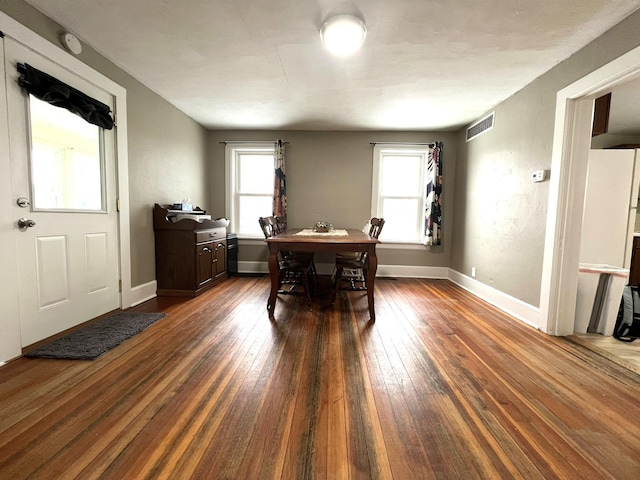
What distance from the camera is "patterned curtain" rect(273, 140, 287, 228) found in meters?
4.52

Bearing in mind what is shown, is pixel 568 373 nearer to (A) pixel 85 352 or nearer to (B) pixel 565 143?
(B) pixel 565 143

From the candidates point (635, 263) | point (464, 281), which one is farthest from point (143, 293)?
point (635, 263)

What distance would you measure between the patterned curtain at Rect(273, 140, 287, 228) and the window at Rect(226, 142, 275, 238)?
243 mm

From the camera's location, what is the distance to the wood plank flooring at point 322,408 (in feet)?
3.59

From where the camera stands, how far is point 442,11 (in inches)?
72.2

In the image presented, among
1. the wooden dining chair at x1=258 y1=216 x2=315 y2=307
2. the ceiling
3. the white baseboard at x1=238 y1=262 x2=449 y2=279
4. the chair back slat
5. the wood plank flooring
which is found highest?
the ceiling

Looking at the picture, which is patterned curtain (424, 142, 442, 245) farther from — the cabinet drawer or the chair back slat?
the cabinet drawer

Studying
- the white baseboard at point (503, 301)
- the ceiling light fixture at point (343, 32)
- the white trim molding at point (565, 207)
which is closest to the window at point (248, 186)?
the ceiling light fixture at point (343, 32)

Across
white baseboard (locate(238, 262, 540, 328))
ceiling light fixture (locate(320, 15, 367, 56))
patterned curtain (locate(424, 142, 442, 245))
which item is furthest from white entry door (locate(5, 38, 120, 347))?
patterned curtain (locate(424, 142, 442, 245))

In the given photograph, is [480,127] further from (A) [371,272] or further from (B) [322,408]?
(B) [322,408]

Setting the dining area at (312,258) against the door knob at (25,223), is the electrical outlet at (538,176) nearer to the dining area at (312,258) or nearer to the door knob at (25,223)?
the dining area at (312,258)

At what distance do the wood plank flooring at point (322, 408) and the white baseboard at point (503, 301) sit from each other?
1.01ft

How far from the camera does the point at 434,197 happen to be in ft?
14.5

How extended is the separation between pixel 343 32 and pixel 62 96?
2131 millimetres
